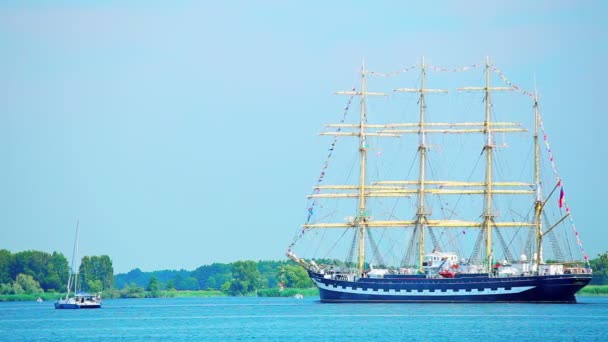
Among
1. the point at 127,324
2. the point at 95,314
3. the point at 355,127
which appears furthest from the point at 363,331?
the point at 355,127

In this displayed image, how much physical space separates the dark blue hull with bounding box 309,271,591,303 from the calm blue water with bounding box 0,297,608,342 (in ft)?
5.46

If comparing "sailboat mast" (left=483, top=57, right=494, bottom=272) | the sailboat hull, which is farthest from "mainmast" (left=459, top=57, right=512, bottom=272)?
the sailboat hull

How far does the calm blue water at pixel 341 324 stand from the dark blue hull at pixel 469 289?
5.46ft

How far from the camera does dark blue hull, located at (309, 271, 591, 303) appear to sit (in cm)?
13612

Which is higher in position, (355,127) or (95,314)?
(355,127)

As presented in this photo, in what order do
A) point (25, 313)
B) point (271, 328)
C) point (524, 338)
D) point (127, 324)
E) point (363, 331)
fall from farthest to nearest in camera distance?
point (25, 313)
point (127, 324)
point (271, 328)
point (363, 331)
point (524, 338)

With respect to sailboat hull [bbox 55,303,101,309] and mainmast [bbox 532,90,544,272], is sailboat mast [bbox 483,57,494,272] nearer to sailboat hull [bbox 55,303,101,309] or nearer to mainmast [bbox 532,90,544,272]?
mainmast [bbox 532,90,544,272]

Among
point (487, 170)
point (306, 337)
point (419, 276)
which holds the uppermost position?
point (487, 170)

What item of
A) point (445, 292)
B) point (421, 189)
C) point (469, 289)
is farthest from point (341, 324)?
point (421, 189)

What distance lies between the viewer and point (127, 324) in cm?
12031

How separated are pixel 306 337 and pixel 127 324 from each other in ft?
90.7

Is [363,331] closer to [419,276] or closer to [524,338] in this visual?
[524,338]

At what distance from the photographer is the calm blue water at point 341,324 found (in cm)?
9781

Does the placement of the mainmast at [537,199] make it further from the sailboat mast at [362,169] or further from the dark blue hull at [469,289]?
the sailboat mast at [362,169]
